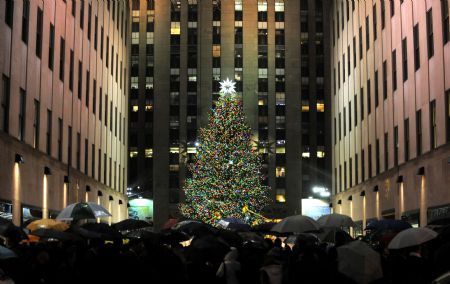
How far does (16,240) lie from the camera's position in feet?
49.5

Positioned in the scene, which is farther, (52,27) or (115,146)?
(115,146)

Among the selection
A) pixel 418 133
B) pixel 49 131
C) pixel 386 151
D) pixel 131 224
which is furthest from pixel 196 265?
pixel 386 151

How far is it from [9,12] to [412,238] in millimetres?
20941

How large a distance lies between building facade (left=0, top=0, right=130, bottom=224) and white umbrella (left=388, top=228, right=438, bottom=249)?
60.4ft

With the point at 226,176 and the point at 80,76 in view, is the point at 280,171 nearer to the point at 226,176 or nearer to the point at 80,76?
the point at 226,176

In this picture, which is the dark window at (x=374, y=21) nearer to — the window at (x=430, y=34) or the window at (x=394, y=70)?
the window at (x=394, y=70)

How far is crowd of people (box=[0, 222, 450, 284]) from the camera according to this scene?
1049 cm

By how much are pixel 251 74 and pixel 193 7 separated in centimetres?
1156

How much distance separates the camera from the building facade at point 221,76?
317ft

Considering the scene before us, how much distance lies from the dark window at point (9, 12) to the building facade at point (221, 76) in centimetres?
6594

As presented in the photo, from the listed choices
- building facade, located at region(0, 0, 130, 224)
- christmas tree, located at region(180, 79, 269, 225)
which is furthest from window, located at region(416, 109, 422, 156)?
christmas tree, located at region(180, 79, 269, 225)

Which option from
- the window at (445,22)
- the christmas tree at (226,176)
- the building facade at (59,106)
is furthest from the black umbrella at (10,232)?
the christmas tree at (226,176)

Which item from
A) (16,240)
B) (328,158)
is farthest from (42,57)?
(328,158)

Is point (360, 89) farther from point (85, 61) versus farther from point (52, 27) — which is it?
point (52, 27)
